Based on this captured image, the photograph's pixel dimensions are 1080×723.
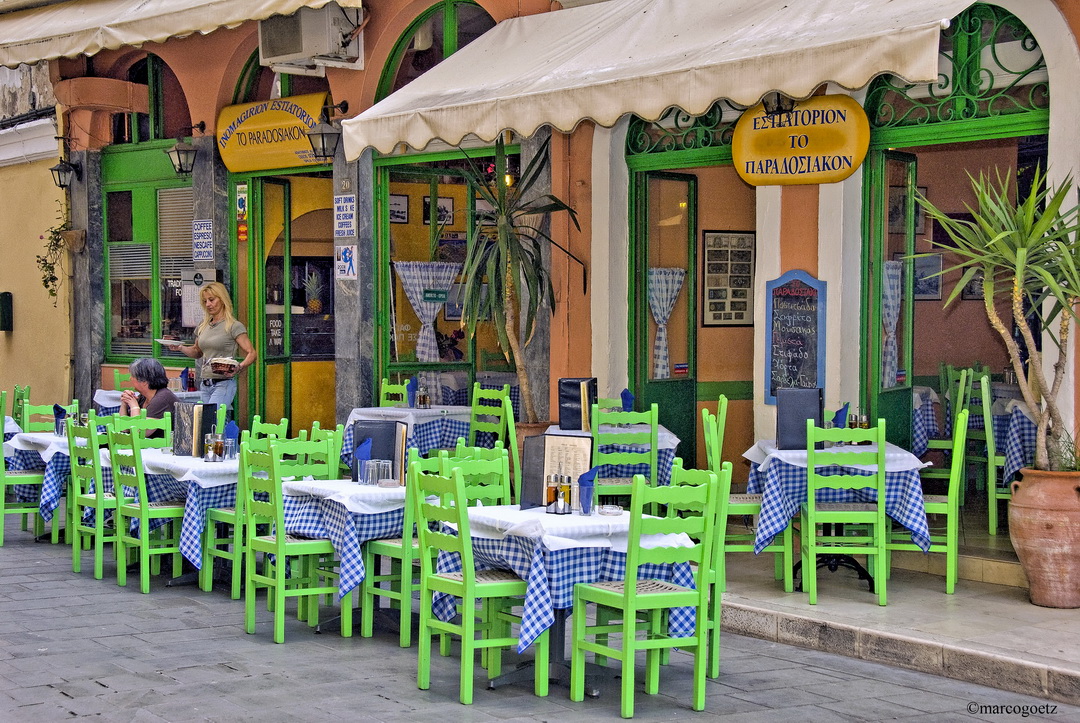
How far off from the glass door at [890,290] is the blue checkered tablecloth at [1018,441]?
2.22 ft

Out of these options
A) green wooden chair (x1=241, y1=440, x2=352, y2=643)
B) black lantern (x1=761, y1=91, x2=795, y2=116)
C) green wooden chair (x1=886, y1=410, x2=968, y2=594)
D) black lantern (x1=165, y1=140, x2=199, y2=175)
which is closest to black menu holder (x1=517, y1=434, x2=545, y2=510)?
green wooden chair (x1=241, y1=440, x2=352, y2=643)

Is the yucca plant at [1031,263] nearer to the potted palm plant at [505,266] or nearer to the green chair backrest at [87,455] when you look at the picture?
the potted palm plant at [505,266]

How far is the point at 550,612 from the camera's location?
18.8 ft

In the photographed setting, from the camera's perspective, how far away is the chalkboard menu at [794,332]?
955 cm

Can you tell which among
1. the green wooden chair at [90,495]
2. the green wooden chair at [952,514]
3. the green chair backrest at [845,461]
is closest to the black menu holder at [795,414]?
the green chair backrest at [845,461]

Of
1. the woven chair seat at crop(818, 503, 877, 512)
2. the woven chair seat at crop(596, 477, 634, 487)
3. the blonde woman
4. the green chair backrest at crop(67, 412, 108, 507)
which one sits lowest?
the woven chair seat at crop(818, 503, 877, 512)

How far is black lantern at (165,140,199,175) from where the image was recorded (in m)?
13.9

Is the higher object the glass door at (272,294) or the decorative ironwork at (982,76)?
the decorative ironwork at (982,76)

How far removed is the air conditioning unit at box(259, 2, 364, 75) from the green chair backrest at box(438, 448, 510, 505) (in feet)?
20.9

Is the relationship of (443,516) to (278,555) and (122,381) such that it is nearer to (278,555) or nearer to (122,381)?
(278,555)

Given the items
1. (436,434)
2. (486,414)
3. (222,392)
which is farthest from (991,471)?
(222,392)

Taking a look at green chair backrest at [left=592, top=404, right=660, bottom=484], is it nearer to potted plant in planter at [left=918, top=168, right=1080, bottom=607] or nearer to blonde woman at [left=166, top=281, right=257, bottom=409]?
potted plant in planter at [left=918, top=168, right=1080, bottom=607]

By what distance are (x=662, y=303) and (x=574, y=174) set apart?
1235mm

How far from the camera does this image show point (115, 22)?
11.9 m
